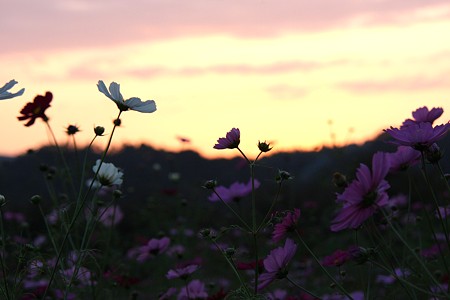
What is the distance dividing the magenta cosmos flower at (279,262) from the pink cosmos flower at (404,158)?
0.35 meters

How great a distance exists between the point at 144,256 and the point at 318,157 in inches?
448

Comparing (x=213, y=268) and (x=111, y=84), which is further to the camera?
(x=213, y=268)

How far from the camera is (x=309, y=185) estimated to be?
412 inches

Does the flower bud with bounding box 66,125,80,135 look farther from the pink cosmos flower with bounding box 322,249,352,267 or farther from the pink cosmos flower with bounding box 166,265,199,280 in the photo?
the pink cosmos flower with bounding box 322,249,352,267

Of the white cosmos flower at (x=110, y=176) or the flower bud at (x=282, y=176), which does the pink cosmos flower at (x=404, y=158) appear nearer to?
the flower bud at (x=282, y=176)

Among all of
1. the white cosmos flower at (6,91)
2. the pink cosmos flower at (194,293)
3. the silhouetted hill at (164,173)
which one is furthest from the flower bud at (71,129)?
the silhouetted hill at (164,173)

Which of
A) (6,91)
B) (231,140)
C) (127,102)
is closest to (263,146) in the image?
(231,140)

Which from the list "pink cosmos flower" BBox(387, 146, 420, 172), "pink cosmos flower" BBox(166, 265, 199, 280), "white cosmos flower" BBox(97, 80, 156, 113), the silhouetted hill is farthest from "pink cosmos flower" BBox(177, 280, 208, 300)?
the silhouetted hill

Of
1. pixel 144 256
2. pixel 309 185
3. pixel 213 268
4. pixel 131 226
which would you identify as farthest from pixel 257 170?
pixel 144 256

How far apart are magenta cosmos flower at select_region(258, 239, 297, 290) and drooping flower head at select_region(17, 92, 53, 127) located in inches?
42.4

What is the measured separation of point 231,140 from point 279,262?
38 centimetres

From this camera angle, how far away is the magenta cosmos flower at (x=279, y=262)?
1.77 metres

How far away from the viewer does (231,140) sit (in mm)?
1987

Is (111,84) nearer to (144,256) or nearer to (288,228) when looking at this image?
(288,228)
